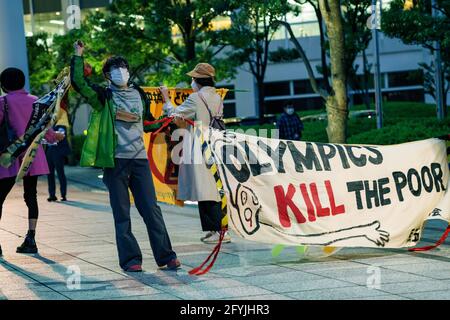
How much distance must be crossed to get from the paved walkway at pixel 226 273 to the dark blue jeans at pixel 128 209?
0.60ft

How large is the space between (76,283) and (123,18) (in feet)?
63.2

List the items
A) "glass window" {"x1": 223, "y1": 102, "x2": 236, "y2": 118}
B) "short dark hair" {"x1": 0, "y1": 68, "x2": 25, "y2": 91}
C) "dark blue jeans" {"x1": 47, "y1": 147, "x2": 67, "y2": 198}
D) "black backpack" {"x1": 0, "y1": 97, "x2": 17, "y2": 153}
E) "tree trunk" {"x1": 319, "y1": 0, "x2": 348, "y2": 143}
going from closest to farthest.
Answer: "black backpack" {"x1": 0, "y1": 97, "x2": 17, "y2": 153}, "short dark hair" {"x1": 0, "y1": 68, "x2": 25, "y2": 91}, "tree trunk" {"x1": 319, "y1": 0, "x2": 348, "y2": 143}, "dark blue jeans" {"x1": 47, "y1": 147, "x2": 67, "y2": 198}, "glass window" {"x1": 223, "y1": 102, "x2": 236, "y2": 118}

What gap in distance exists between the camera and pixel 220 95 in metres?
10.6

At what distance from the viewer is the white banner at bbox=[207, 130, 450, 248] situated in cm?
827

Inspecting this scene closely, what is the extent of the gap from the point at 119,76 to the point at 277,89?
43.8m

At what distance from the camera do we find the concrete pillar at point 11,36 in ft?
64.7

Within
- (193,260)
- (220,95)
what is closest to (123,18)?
(220,95)

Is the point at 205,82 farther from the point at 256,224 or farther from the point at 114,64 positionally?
the point at 256,224

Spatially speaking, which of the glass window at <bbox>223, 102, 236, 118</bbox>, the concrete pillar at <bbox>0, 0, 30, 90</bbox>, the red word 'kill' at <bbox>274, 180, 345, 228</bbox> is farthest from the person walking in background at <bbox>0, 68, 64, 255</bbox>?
the glass window at <bbox>223, 102, 236, 118</bbox>

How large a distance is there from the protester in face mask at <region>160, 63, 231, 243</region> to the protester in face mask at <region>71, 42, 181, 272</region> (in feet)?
4.05

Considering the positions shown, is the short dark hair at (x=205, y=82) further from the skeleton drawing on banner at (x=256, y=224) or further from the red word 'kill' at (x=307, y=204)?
the red word 'kill' at (x=307, y=204)

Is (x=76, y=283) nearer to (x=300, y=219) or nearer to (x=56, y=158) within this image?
(x=300, y=219)

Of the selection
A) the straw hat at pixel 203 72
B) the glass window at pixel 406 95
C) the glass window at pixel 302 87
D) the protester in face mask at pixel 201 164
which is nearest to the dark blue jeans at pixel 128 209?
the protester in face mask at pixel 201 164

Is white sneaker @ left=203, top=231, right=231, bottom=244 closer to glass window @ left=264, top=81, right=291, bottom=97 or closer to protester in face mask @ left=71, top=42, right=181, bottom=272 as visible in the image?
protester in face mask @ left=71, top=42, right=181, bottom=272
